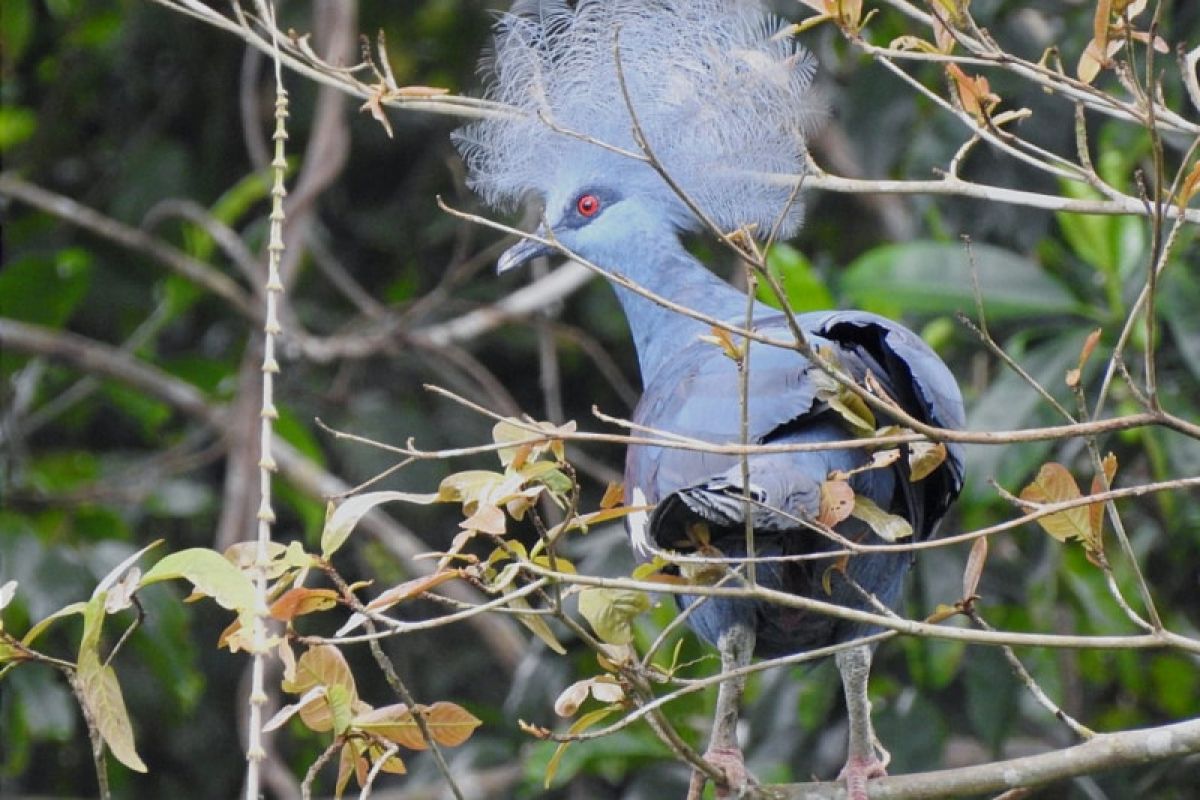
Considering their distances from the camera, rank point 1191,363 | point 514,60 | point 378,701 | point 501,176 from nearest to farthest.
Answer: point 514,60
point 501,176
point 1191,363
point 378,701

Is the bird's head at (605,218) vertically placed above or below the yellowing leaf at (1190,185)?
below

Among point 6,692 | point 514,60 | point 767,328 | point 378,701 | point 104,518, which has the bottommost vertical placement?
point 378,701

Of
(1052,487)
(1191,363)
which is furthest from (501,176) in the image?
(1191,363)

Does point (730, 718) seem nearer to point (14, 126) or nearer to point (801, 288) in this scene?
point (801, 288)

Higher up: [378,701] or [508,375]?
[508,375]

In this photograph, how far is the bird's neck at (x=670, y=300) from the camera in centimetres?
305

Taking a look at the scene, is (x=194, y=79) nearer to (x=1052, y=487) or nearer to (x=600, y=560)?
(x=600, y=560)

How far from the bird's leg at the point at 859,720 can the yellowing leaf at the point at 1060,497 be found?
27.9 inches

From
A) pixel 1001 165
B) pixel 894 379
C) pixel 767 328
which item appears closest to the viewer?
pixel 894 379

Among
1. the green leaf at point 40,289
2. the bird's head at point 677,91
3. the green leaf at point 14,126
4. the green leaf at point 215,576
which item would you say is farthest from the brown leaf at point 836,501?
the green leaf at point 14,126

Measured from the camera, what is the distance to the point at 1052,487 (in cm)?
195

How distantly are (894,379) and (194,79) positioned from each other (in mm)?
3877

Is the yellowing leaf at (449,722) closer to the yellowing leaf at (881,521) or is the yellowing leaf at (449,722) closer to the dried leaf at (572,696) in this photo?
the dried leaf at (572,696)

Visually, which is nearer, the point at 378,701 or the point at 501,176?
the point at 501,176
